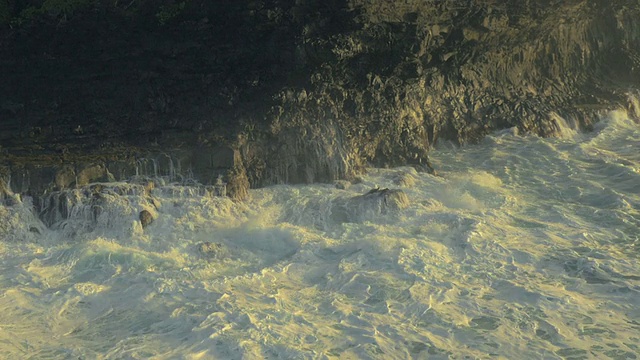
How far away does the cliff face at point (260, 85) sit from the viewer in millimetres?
18312

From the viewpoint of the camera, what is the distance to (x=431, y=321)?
519 inches

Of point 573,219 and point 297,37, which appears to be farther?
point 297,37

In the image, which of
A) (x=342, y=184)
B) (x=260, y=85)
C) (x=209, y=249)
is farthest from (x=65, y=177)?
(x=342, y=184)

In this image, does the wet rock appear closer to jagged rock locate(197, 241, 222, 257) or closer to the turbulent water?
the turbulent water

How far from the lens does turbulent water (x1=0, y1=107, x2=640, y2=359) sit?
12.6m

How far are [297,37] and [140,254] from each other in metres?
6.43

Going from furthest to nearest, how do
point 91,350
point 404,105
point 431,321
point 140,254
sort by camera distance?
point 404,105
point 140,254
point 431,321
point 91,350

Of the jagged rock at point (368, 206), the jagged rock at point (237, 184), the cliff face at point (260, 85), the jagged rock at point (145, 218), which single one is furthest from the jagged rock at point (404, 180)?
the jagged rock at point (145, 218)

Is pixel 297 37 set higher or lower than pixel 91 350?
higher

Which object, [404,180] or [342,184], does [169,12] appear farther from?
[404,180]

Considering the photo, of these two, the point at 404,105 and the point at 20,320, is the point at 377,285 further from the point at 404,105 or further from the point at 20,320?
the point at 404,105

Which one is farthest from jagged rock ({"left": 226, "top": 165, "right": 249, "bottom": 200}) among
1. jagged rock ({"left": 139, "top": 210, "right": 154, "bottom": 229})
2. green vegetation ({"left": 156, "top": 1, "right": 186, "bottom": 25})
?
green vegetation ({"left": 156, "top": 1, "right": 186, "bottom": 25})

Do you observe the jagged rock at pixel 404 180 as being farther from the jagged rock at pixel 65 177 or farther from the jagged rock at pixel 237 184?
the jagged rock at pixel 65 177

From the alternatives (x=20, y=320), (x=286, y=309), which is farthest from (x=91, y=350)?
(x=286, y=309)
